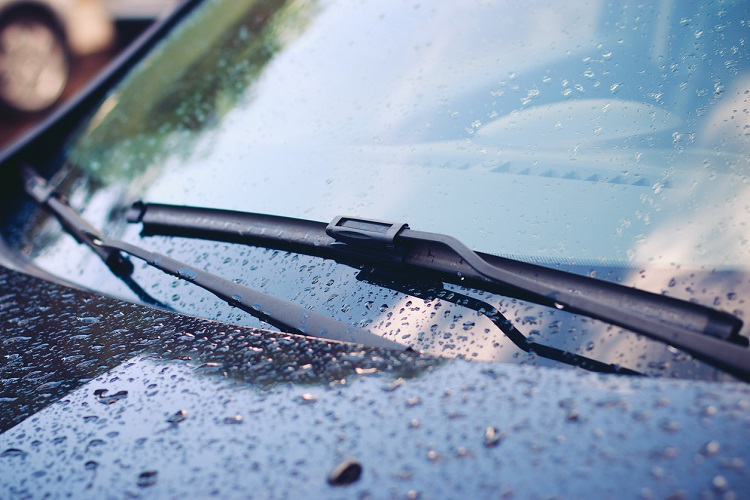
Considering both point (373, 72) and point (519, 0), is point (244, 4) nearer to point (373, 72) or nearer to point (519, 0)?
point (373, 72)

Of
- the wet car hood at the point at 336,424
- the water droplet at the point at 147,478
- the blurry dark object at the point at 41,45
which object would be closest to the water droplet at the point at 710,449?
the wet car hood at the point at 336,424

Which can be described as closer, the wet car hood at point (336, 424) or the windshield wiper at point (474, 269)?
the wet car hood at point (336, 424)

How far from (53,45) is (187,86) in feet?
17.1

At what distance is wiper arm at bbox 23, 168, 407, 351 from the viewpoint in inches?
46.7

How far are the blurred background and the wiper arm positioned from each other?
478cm

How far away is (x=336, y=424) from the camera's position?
937 millimetres

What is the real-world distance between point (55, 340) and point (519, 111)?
0.96 m

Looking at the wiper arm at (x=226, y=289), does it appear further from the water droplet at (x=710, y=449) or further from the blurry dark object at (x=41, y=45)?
the blurry dark object at (x=41, y=45)

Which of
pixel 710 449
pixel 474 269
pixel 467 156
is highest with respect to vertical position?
pixel 467 156

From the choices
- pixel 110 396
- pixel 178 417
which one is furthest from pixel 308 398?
pixel 110 396

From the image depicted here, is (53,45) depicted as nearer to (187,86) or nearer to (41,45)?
(41,45)

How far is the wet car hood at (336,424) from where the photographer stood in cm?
80

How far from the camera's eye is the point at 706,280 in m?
1.08

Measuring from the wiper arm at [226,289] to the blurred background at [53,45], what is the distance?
478 cm
